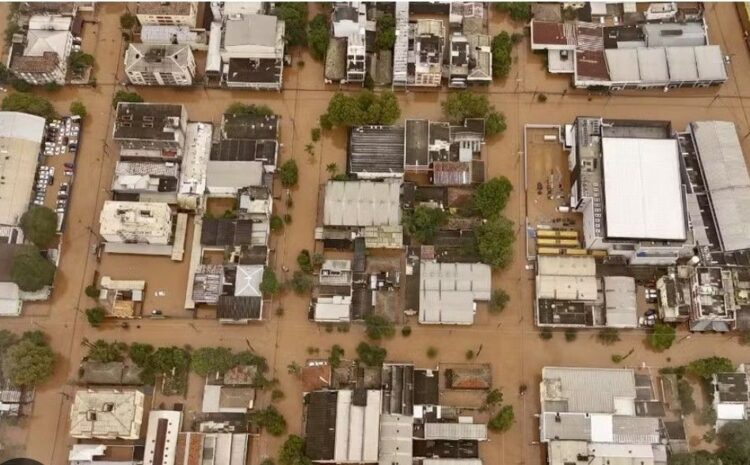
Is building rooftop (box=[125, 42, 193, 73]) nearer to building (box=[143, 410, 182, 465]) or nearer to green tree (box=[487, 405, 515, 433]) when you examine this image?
building (box=[143, 410, 182, 465])

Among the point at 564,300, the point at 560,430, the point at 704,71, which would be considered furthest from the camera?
the point at 704,71

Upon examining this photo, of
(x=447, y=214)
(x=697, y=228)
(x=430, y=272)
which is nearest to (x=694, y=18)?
(x=697, y=228)

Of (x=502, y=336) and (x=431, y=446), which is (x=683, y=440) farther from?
(x=431, y=446)

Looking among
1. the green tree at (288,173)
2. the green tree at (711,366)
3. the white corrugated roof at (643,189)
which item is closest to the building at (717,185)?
the white corrugated roof at (643,189)

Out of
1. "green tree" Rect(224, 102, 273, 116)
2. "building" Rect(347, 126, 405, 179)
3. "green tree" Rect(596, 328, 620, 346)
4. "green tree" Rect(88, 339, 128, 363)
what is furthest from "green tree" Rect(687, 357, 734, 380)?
"green tree" Rect(88, 339, 128, 363)

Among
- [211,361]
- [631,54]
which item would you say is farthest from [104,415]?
[631,54]

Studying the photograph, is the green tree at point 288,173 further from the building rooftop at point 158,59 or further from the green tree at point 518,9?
the green tree at point 518,9

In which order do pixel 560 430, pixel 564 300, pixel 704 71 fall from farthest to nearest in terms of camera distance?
pixel 704 71
pixel 564 300
pixel 560 430
